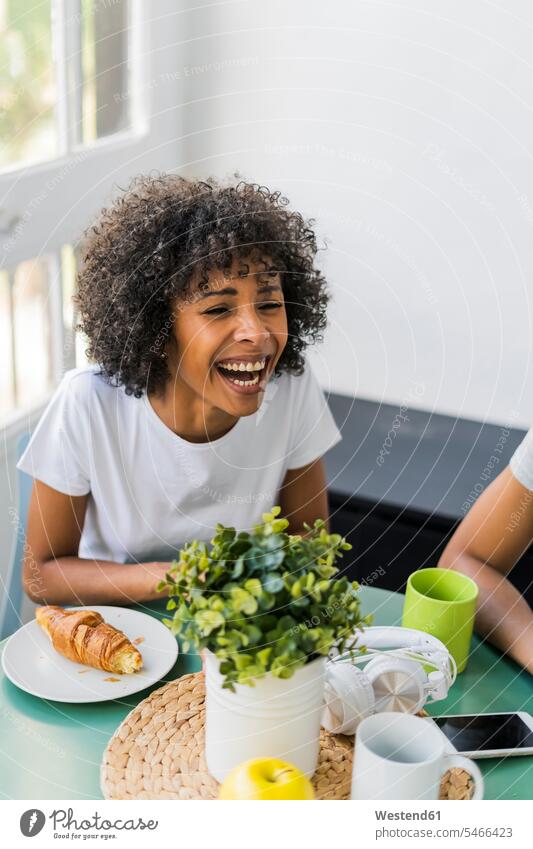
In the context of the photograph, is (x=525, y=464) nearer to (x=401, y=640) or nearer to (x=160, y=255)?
(x=401, y=640)

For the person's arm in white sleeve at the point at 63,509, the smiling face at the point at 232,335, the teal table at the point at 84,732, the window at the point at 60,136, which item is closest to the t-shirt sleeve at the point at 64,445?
the person's arm in white sleeve at the point at 63,509

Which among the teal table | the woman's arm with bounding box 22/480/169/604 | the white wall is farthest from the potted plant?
the white wall

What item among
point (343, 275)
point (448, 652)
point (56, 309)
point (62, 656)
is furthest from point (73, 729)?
point (343, 275)

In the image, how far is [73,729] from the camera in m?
0.72

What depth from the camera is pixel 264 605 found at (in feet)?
1.93

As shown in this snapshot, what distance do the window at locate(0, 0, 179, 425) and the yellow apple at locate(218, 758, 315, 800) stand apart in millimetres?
831

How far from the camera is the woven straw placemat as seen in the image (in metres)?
0.66

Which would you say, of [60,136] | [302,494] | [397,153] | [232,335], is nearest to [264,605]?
[232,335]

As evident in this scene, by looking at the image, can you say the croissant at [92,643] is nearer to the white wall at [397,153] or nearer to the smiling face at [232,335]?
the smiling face at [232,335]

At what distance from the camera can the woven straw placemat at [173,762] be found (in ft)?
2.16

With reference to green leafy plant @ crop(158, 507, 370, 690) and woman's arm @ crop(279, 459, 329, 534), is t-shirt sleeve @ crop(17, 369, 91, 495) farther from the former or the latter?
green leafy plant @ crop(158, 507, 370, 690)

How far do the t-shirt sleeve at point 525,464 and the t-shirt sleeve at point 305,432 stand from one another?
0.77 ft

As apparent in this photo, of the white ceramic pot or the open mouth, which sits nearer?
the white ceramic pot
